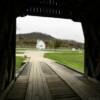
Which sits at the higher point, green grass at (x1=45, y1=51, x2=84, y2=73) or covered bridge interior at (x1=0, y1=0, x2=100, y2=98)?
covered bridge interior at (x1=0, y1=0, x2=100, y2=98)

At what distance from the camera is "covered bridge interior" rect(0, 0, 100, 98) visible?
6582 millimetres

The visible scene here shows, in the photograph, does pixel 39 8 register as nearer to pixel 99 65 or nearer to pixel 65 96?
pixel 99 65

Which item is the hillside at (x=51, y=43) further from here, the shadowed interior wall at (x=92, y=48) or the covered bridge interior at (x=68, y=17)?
the shadowed interior wall at (x=92, y=48)

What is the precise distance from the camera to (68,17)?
906 cm

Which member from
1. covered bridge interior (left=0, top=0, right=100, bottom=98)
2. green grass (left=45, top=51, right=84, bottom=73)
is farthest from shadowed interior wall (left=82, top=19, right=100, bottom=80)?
green grass (left=45, top=51, right=84, bottom=73)

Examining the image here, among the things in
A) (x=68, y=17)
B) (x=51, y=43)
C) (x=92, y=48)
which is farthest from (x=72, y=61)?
(x=51, y=43)

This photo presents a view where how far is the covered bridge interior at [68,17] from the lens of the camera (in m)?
6.58

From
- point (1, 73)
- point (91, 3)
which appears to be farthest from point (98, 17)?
point (1, 73)

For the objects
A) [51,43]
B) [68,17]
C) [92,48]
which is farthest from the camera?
[51,43]

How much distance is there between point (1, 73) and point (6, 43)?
1091 mm

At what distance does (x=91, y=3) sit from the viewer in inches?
263

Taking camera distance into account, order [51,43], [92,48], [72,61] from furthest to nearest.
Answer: [51,43]
[72,61]
[92,48]

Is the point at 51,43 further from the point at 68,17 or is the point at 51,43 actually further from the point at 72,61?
the point at 68,17

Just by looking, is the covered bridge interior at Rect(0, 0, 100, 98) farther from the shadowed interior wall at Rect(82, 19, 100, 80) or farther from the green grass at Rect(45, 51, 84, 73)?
the green grass at Rect(45, 51, 84, 73)
